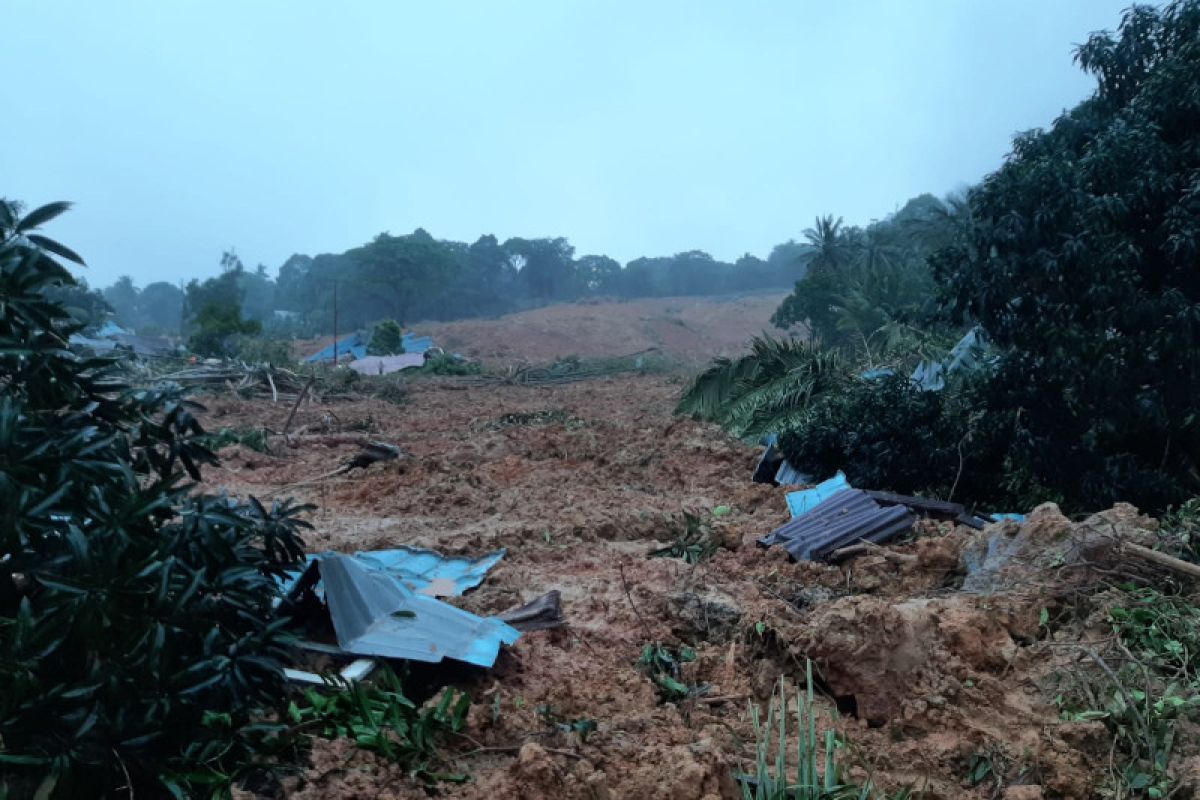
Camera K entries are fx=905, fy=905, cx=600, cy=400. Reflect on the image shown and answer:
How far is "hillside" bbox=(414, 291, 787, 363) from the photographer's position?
39750 mm

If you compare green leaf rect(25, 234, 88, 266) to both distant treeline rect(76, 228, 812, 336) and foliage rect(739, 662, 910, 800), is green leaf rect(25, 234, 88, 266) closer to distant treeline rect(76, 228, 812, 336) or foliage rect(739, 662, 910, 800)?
foliage rect(739, 662, 910, 800)

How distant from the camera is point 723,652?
4.10 meters

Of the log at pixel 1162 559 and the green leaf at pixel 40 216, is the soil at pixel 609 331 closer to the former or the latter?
the log at pixel 1162 559

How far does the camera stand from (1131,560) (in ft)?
13.9

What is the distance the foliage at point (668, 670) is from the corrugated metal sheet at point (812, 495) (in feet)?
9.92

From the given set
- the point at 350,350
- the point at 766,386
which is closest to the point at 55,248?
the point at 766,386

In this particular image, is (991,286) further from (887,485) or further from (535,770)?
(535,770)

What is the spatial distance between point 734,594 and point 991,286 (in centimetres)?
359

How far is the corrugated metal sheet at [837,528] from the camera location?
5.77 m

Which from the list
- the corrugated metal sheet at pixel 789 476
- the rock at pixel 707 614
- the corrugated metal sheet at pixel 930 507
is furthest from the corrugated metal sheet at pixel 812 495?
the rock at pixel 707 614

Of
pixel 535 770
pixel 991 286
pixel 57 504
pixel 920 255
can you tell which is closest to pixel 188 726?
pixel 57 504

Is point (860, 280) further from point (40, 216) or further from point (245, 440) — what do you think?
point (40, 216)

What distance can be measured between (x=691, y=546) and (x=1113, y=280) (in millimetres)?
3428

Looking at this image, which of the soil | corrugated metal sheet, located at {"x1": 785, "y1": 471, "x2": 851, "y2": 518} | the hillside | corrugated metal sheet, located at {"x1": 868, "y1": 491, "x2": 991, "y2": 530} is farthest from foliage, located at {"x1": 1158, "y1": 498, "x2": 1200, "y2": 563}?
the hillside
